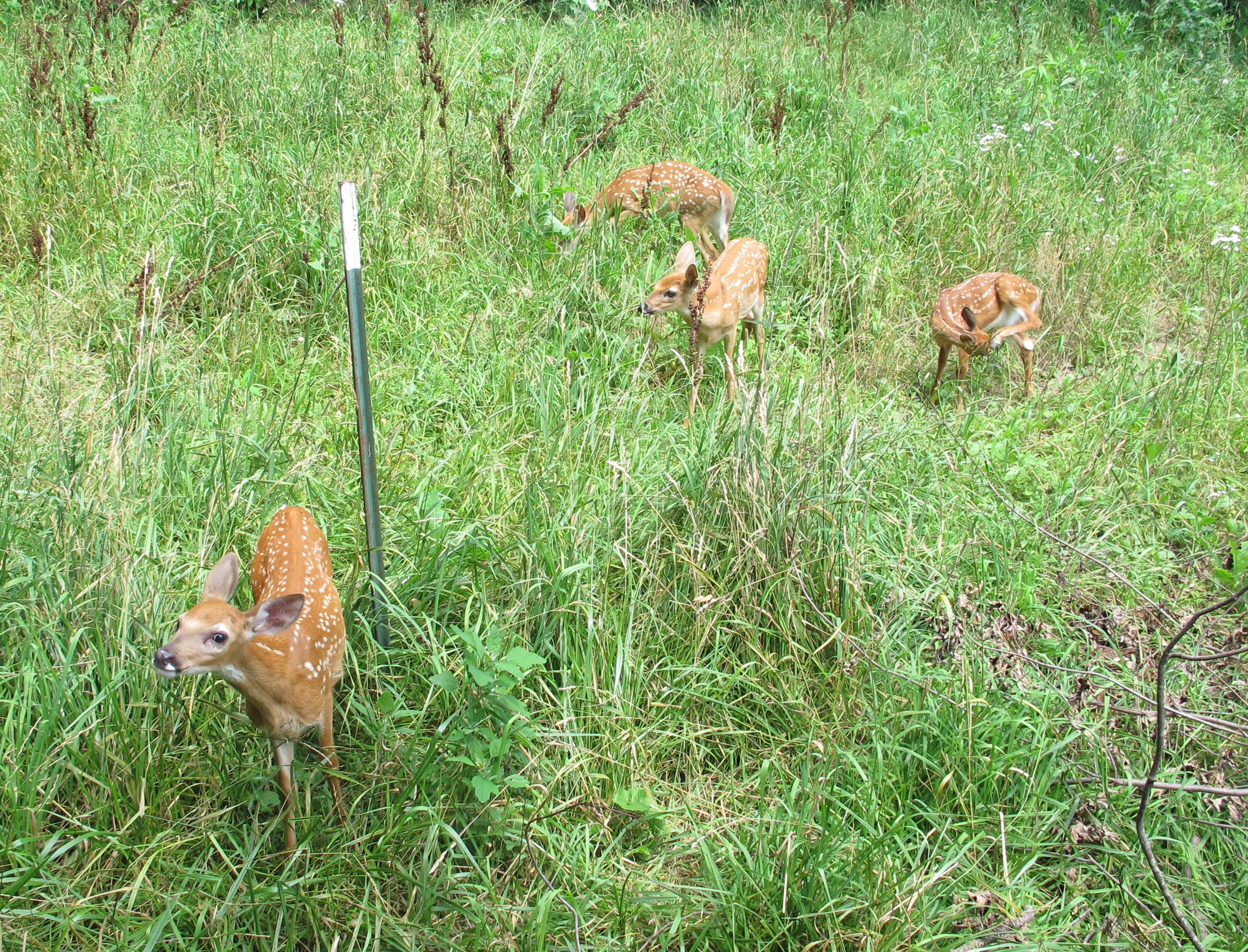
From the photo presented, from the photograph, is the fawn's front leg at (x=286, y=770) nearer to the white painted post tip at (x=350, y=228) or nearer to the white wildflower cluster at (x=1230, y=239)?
the white painted post tip at (x=350, y=228)

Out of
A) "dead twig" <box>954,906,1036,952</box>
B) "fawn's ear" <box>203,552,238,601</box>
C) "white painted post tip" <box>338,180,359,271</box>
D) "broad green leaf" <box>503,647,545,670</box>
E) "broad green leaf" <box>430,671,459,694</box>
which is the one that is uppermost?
"white painted post tip" <box>338,180,359,271</box>

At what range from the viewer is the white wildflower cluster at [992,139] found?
640 centimetres

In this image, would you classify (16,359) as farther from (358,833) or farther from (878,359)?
(878,359)

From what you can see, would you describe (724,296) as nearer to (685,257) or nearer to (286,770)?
(685,257)

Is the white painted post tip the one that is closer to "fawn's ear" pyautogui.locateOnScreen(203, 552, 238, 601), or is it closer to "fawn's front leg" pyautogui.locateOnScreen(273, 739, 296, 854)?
"fawn's ear" pyautogui.locateOnScreen(203, 552, 238, 601)

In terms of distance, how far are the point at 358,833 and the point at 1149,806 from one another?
219 cm

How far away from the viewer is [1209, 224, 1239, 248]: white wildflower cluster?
5.86 meters

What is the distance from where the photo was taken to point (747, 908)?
247 cm

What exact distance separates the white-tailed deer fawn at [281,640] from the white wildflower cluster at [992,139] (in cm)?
521

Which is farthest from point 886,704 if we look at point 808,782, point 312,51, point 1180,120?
point 1180,120

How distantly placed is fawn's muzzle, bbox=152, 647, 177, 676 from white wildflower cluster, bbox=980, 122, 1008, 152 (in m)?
5.79

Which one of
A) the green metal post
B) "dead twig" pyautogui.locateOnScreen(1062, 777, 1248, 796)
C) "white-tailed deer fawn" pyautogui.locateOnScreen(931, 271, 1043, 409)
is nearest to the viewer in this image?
"dead twig" pyautogui.locateOnScreen(1062, 777, 1248, 796)

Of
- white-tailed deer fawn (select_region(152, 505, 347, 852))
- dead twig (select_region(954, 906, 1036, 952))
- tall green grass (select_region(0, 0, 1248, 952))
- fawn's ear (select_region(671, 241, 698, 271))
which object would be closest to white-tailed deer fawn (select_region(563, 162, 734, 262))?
tall green grass (select_region(0, 0, 1248, 952))

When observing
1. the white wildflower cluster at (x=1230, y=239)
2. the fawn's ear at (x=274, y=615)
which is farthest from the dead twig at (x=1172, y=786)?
the white wildflower cluster at (x=1230, y=239)
